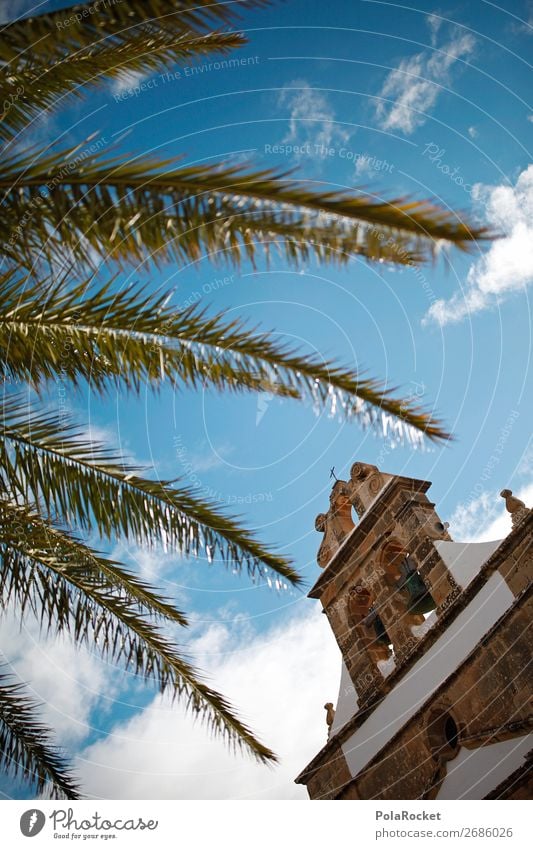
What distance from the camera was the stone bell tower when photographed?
290 inches

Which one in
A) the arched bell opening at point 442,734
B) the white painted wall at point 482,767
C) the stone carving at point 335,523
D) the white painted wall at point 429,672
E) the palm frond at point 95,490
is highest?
the stone carving at point 335,523

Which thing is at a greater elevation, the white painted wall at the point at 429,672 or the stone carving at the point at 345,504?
the stone carving at the point at 345,504

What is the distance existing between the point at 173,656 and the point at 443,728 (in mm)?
5261

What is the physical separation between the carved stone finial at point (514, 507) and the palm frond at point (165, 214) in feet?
19.6

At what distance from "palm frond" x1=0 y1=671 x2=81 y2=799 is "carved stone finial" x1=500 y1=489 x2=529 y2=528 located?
20.7 feet

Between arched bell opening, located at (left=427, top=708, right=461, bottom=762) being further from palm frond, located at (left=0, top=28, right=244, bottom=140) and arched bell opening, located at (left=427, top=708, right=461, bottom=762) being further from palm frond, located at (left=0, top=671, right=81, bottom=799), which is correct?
palm frond, located at (left=0, top=28, right=244, bottom=140)

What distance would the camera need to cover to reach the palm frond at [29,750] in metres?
5.40

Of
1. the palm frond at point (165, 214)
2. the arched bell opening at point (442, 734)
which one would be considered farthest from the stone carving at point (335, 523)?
the palm frond at point (165, 214)

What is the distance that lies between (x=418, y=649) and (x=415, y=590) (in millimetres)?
1373

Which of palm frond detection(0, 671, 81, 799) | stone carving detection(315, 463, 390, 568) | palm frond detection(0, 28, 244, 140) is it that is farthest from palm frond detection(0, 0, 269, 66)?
stone carving detection(315, 463, 390, 568)

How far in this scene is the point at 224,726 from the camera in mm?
5766

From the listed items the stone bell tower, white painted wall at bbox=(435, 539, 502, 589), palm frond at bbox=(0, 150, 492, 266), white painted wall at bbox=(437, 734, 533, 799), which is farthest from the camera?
white painted wall at bbox=(435, 539, 502, 589)

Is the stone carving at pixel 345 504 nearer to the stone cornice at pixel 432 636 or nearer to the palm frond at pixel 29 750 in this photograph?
the stone cornice at pixel 432 636
